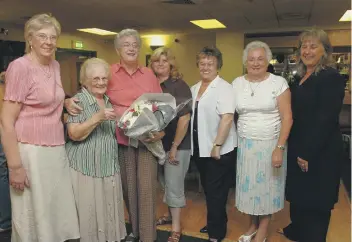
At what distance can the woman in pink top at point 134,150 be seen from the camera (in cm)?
205

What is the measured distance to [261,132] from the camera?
218cm

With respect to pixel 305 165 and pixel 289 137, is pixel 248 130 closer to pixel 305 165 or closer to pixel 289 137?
pixel 289 137

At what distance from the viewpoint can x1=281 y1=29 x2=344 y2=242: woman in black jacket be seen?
197 cm

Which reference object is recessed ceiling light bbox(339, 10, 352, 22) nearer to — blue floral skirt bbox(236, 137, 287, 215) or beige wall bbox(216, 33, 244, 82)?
beige wall bbox(216, 33, 244, 82)

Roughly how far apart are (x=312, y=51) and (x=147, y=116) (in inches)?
44.9

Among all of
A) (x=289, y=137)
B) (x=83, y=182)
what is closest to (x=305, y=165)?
(x=289, y=137)

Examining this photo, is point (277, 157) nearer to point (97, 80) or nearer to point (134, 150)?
point (134, 150)

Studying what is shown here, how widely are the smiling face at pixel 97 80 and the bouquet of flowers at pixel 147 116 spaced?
0.21m

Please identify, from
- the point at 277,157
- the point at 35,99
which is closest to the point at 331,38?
the point at 277,157

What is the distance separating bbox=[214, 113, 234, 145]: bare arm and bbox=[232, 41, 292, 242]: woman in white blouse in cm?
10

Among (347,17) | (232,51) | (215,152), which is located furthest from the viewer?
(232,51)

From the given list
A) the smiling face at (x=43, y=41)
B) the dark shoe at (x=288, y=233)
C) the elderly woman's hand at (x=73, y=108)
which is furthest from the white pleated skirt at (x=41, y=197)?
the dark shoe at (x=288, y=233)

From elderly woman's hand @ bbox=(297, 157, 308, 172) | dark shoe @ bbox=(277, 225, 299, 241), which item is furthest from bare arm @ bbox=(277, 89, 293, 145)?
dark shoe @ bbox=(277, 225, 299, 241)

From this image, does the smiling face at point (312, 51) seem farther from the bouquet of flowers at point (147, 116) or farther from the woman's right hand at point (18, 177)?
the woman's right hand at point (18, 177)
